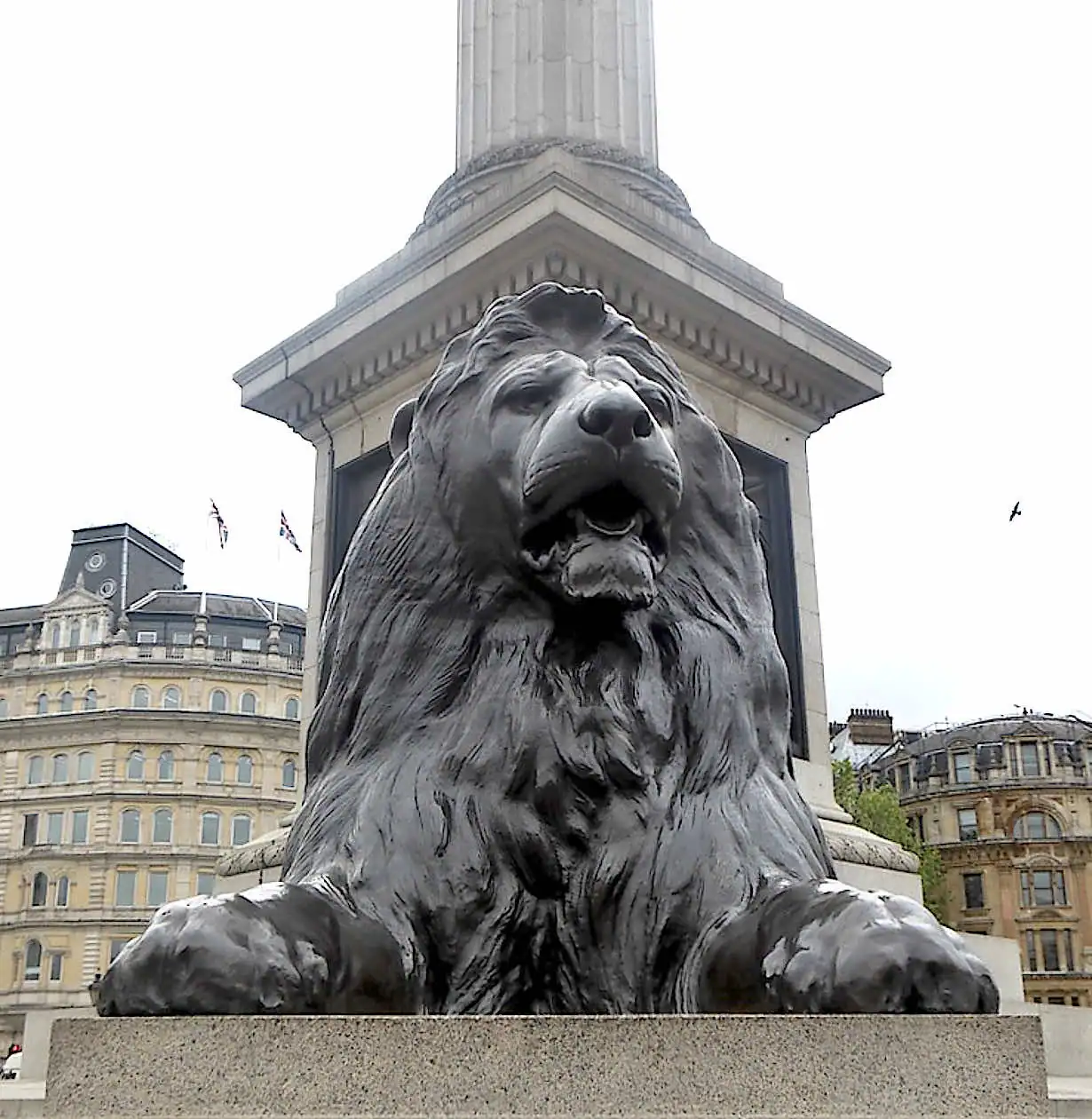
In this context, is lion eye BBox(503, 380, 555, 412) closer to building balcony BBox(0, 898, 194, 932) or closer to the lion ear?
the lion ear

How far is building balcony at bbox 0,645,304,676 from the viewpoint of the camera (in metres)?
46.3

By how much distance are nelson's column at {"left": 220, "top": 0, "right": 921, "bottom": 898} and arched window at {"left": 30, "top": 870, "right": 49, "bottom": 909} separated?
40.1m

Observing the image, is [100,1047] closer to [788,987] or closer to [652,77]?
[788,987]

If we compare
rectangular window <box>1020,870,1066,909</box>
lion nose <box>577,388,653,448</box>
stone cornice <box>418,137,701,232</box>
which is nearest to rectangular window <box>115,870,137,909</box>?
rectangular window <box>1020,870,1066,909</box>

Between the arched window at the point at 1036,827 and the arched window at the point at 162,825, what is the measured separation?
1214 inches

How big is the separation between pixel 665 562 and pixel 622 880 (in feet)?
2.19

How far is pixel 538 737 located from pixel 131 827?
45.6 meters

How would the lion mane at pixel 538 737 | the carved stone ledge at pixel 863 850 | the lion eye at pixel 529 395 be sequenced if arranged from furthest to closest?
1. the carved stone ledge at pixel 863 850
2. the lion eye at pixel 529 395
3. the lion mane at pixel 538 737

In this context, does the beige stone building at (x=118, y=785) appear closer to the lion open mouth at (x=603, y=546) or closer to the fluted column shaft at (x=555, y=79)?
the fluted column shaft at (x=555, y=79)

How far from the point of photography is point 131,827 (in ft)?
150

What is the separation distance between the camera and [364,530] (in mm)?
3318

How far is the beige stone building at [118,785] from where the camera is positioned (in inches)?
1774

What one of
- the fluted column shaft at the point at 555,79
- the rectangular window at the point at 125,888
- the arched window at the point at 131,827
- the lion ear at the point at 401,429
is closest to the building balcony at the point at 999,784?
the arched window at the point at 131,827

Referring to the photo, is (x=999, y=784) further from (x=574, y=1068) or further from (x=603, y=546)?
(x=574, y=1068)
